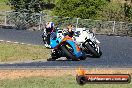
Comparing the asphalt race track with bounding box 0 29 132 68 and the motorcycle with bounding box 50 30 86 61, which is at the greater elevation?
the motorcycle with bounding box 50 30 86 61

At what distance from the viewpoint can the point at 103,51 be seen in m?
28.8

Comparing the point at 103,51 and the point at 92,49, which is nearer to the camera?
the point at 92,49

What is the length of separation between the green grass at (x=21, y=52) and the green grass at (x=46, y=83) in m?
6.47

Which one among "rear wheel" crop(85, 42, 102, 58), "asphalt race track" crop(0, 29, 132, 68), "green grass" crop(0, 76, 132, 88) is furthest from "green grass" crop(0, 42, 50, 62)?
"green grass" crop(0, 76, 132, 88)

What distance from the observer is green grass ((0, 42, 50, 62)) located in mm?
25750

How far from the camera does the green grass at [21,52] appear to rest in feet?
84.5

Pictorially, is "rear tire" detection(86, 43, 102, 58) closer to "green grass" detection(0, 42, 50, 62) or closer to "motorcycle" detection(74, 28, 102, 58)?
"motorcycle" detection(74, 28, 102, 58)

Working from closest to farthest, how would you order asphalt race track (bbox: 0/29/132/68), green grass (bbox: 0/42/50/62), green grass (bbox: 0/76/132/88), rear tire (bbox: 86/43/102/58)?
green grass (bbox: 0/76/132/88) → asphalt race track (bbox: 0/29/132/68) → green grass (bbox: 0/42/50/62) → rear tire (bbox: 86/43/102/58)

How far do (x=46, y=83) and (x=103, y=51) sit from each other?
1136cm

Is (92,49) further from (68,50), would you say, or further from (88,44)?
(68,50)

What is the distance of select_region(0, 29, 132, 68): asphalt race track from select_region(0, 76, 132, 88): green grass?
361 cm

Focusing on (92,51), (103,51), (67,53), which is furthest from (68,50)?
(103,51)

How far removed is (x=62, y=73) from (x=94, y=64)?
3.37 metres

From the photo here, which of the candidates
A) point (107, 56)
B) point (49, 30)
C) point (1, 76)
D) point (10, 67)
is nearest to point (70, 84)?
point (1, 76)
